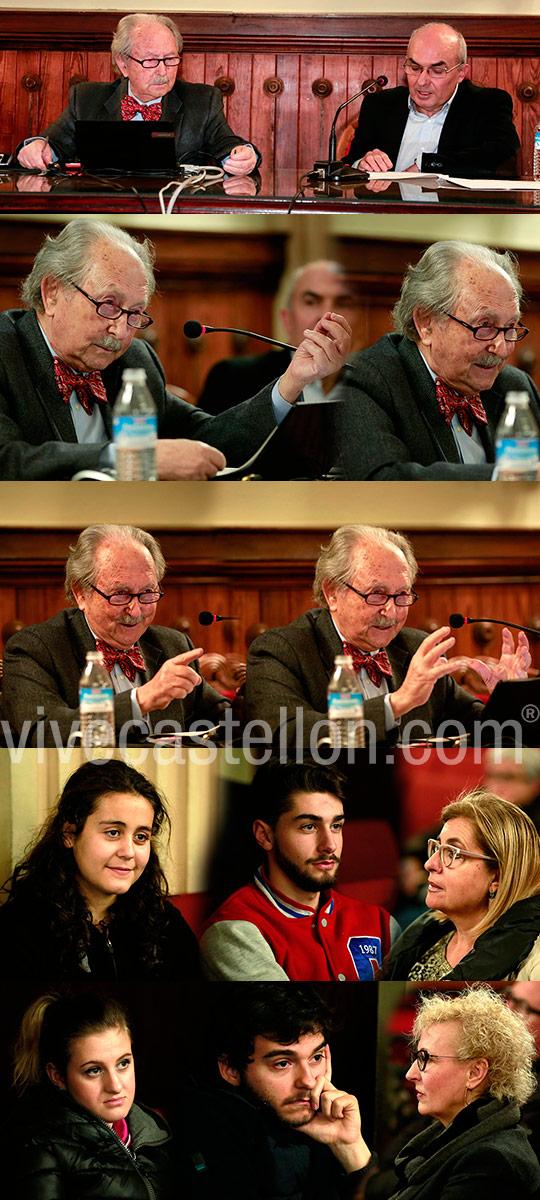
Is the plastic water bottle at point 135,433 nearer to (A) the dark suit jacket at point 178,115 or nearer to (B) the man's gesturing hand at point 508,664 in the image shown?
(B) the man's gesturing hand at point 508,664

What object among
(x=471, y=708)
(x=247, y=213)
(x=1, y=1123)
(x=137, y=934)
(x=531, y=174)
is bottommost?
(x=1, y=1123)

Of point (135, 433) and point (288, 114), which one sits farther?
point (288, 114)

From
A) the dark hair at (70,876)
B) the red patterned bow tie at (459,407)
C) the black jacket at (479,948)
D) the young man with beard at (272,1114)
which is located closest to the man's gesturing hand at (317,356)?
the red patterned bow tie at (459,407)

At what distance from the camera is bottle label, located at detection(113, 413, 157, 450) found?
2.47m

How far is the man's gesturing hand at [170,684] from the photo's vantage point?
235cm

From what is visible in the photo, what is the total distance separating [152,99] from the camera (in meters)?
3.31

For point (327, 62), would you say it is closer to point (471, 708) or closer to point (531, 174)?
point (531, 174)

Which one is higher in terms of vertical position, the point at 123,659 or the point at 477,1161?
the point at 123,659

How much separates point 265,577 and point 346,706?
0.35 meters

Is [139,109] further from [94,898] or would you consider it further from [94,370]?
[94,898]

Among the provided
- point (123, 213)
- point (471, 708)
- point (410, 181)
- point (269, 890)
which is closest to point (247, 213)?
point (123, 213)

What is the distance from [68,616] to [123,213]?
2.49 feet

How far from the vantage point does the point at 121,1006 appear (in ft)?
8.43

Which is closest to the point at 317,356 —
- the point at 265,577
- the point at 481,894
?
the point at 265,577
